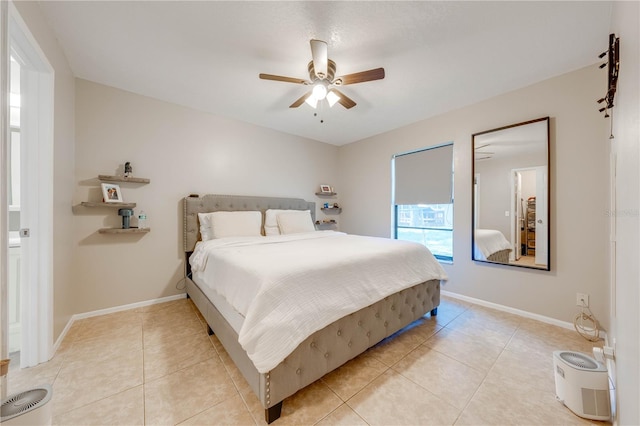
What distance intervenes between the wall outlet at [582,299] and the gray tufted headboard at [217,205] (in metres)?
3.51

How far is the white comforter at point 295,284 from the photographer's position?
1240 millimetres

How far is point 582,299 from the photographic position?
2.19m

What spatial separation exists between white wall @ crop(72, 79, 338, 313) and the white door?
3.48 meters

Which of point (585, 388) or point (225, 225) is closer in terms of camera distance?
point (585, 388)

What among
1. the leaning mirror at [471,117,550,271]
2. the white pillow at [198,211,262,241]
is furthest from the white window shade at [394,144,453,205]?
the white pillow at [198,211,262,241]

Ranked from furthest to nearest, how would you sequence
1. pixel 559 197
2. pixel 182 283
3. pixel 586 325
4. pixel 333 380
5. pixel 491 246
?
pixel 182 283 < pixel 491 246 < pixel 559 197 < pixel 586 325 < pixel 333 380

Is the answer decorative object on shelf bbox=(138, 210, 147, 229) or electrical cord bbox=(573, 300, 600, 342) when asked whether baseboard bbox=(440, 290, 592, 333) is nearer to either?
electrical cord bbox=(573, 300, 600, 342)

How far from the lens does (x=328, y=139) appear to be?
14.5 ft

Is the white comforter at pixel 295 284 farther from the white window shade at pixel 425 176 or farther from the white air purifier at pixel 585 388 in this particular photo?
the white window shade at pixel 425 176

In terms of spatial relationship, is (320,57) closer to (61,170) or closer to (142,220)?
(61,170)

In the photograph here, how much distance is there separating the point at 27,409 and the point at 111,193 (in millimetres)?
2083

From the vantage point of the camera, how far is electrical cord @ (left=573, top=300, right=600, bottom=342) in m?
2.07

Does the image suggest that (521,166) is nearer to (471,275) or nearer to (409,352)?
(471,275)

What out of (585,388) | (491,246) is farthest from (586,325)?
(585,388)
